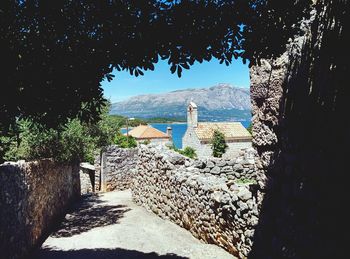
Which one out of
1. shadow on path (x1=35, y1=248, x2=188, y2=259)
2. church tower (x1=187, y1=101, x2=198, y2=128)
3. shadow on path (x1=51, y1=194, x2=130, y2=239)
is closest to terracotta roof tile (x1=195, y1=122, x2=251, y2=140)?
church tower (x1=187, y1=101, x2=198, y2=128)

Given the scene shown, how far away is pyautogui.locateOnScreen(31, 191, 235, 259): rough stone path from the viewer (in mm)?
7980

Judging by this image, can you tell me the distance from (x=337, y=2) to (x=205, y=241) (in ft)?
21.8

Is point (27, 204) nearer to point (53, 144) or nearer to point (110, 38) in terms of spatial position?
point (110, 38)

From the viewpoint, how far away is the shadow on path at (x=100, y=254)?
783cm

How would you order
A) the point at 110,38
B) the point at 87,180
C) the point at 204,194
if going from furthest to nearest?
1. the point at 87,180
2. the point at 204,194
3. the point at 110,38

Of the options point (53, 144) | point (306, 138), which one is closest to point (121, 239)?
point (306, 138)

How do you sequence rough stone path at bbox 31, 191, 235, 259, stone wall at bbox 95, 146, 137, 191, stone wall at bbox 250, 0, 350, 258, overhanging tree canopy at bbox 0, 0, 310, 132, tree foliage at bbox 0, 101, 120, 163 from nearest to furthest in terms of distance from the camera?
overhanging tree canopy at bbox 0, 0, 310, 132 → stone wall at bbox 250, 0, 350, 258 → rough stone path at bbox 31, 191, 235, 259 → tree foliage at bbox 0, 101, 120, 163 → stone wall at bbox 95, 146, 137, 191

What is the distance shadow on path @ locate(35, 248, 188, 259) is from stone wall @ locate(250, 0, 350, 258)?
2799 mm

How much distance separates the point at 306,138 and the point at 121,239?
6812 mm

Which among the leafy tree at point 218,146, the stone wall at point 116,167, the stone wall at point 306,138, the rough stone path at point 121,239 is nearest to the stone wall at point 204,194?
the rough stone path at point 121,239

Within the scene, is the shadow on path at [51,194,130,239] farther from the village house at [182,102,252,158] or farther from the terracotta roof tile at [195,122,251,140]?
the terracotta roof tile at [195,122,251,140]

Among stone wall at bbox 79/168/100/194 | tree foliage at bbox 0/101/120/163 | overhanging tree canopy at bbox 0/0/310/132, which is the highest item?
overhanging tree canopy at bbox 0/0/310/132

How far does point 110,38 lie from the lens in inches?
145

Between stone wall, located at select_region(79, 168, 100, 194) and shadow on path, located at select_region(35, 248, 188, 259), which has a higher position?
shadow on path, located at select_region(35, 248, 188, 259)
